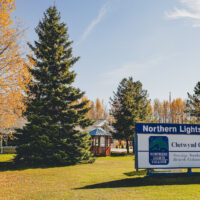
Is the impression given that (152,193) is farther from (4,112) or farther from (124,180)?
(4,112)

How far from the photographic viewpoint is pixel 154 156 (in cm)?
1320

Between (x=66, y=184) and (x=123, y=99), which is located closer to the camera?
(x=66, y=184)

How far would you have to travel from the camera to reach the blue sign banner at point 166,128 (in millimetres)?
13320

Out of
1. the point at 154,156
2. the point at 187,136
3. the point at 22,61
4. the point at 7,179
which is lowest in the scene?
the point at 7,179

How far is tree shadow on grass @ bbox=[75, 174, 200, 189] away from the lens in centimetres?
1085

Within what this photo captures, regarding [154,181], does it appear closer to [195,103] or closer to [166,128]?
[166,128]

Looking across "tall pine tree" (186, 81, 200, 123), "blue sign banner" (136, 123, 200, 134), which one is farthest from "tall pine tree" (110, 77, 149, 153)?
"blue sign banner" (136, 123, 200, 134)

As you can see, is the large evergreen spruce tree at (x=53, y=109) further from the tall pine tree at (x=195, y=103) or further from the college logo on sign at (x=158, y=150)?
the tall pine tree at (x=195, y=103)

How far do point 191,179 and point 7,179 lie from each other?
409 inches

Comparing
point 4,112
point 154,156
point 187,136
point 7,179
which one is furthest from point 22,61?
point 187,136

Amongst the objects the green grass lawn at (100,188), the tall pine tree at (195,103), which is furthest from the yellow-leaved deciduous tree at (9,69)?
the tall pine tree at (195,103)

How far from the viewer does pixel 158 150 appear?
13.4m

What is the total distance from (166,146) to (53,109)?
10.5 meters

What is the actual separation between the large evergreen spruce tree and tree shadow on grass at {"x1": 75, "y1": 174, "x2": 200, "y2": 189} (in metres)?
7.96
